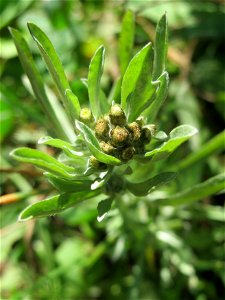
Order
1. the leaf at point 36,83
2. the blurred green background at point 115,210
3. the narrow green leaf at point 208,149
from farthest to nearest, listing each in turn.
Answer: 1. the blurred green background at point 115,210
2. the narrow green leaf at point 208,149
3. the leaf at point 36,83

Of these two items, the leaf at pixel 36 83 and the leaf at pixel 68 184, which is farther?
the leaf at pixel 36 83

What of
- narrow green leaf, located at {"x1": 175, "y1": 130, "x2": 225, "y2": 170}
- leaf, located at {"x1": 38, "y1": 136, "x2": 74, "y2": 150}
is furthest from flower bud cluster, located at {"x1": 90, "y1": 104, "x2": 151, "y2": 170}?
narrow green leaf, located at {"x1": 175, "y1": 130, "x2": 225, "y2": 170}

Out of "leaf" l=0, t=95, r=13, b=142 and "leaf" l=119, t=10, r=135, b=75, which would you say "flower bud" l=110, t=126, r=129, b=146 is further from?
"leaf" l=0, t=95, r=13, b=142

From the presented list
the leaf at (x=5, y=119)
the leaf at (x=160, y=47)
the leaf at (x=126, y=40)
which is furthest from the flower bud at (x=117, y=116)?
the leaf at (x=5, y=119)

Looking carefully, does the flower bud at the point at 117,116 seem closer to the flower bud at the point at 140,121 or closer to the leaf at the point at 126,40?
the flower bud at the point at 140,121

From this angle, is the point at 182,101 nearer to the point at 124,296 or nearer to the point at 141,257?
the point at 141,257

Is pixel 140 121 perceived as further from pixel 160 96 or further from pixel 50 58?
pixel 50 58
